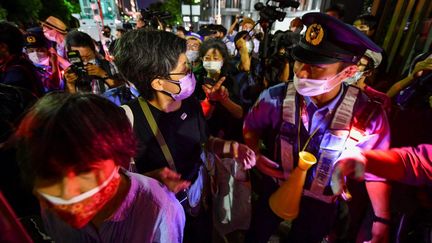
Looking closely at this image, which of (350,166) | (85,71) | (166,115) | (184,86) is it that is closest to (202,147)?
(166,115)

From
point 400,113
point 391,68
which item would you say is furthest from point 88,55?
point 391,68

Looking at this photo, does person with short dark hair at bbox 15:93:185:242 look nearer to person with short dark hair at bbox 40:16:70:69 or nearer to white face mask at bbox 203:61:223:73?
white face mask at bbox 203:61:223:73

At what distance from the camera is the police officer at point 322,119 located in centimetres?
168

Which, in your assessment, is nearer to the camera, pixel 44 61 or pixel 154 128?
pixel 154 128

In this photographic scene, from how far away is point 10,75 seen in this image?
8.42ft

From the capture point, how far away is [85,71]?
120 inches

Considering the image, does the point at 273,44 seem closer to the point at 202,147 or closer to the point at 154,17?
the point at 154,17

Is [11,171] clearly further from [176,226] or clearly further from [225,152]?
[225,152]

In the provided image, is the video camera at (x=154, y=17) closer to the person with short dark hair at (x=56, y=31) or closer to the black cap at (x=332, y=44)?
the person with short dark hair at (x=56, y=31)

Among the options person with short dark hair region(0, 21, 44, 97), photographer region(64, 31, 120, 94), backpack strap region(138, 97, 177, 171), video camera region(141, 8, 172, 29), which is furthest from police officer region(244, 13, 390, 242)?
video camera region(141, 8, 172, 29)

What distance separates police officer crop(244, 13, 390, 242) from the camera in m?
1.68

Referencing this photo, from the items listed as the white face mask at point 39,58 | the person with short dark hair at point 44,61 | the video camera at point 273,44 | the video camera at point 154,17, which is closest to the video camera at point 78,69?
the person with short dark hair at point 44,61

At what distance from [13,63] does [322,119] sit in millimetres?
3572

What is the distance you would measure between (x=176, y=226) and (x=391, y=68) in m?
5.58
